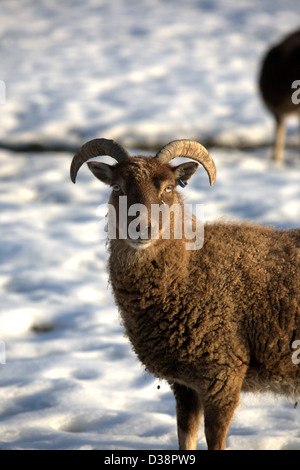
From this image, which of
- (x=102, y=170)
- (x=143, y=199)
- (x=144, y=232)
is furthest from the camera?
(x=102, y=170)

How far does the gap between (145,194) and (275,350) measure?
1.69 metres

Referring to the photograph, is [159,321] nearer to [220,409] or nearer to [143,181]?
[220,409]

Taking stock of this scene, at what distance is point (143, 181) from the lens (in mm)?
4988

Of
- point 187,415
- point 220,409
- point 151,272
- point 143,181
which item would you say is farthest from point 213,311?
point 143,181

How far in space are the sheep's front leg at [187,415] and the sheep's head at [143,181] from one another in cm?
148

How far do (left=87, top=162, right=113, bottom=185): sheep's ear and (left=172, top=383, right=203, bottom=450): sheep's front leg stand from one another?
78.4 inches

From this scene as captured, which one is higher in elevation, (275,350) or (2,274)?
(2,274)

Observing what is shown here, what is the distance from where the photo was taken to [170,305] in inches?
198

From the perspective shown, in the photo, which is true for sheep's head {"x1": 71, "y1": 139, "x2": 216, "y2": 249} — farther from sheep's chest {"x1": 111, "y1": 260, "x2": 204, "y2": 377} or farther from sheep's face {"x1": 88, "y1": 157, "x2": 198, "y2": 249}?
sheep's chest {"x1": 111, "y1": 260, "x2": 204, "y2": 377}

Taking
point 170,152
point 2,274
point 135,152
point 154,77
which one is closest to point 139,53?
point 154,77

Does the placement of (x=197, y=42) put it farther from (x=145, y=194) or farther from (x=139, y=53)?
(x=145, y=194)

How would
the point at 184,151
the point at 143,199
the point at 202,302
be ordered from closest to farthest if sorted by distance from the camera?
the point at 143,199, the point at 202,302, the point at 184,151

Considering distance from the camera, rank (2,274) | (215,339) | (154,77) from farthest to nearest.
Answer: (154,77)
(2,274)
(215,339)

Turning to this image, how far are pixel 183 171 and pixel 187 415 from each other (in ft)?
7.25
